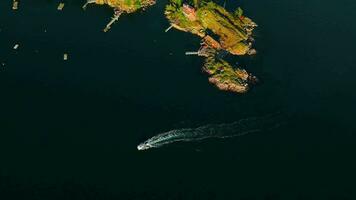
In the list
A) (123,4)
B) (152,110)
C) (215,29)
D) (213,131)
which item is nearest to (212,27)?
(215,29)

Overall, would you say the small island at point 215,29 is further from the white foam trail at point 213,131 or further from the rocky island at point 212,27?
the white foam trail at point 213,131

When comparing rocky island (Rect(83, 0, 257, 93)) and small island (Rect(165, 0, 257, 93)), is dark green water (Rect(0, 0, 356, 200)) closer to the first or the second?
rocky island (Rect(83, 0, 257, 93))

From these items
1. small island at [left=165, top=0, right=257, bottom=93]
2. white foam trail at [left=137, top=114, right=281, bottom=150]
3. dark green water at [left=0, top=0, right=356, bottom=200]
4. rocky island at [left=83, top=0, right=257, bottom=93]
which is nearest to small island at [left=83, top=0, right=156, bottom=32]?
rocky island at [left=83, top=0, right=257, bottom=93]

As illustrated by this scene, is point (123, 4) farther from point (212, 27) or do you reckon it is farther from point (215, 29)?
point (215, 29)

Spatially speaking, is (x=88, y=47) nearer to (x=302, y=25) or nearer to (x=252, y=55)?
(x=252, y=55)

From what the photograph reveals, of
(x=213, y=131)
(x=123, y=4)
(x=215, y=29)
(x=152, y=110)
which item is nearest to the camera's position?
(x=213, y=131)

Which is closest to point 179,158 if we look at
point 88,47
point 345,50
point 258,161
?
point 258,161
